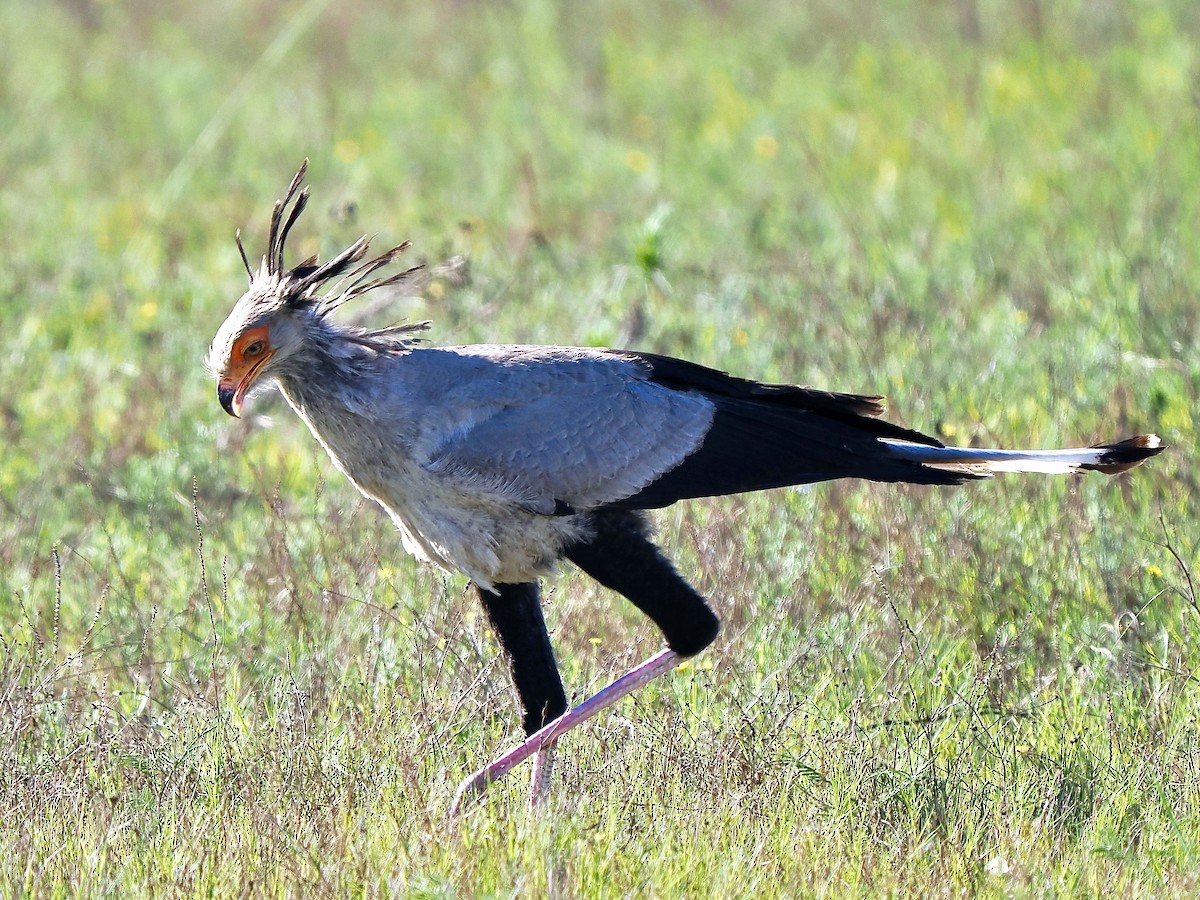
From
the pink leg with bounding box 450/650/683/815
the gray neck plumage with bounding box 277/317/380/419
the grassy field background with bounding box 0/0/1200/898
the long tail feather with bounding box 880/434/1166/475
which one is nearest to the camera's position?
the grassy field background with bounding box 0/0/1200/898

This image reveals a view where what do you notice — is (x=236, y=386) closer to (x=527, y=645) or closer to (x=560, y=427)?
(x=560, y=427)

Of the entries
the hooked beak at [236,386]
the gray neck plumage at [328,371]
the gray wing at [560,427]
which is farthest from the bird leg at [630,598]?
the hooked beak at [236,386]

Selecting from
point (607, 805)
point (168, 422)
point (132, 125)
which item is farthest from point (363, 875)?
point (132, 125)

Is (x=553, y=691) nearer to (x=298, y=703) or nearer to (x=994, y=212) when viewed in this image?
(x=298, y=703)

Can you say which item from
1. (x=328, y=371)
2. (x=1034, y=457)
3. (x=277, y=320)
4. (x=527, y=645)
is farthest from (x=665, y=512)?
(x=277, y=320)

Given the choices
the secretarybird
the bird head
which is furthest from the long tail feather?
the bird head

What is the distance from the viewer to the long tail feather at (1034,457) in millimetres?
4324

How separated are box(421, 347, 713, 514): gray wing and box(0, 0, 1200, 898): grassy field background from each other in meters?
0.42

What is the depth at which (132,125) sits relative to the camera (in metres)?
11.0

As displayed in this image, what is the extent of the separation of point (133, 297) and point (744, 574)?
14.2 feet

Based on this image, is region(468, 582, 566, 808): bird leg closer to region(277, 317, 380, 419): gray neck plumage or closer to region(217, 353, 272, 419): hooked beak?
region(277, 317, 380, 419): gray neck plumage

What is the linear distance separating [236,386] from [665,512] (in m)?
1.98

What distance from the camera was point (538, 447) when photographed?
4.24m

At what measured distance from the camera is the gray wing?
418 cm
